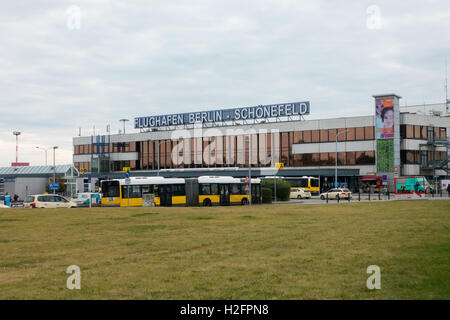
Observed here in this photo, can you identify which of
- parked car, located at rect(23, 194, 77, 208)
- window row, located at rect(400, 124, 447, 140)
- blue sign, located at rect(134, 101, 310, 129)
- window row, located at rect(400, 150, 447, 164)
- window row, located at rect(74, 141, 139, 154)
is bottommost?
parked car, located at rect(23, 194, 77, 208)

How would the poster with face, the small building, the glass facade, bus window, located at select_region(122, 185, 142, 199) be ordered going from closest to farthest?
1. bus window, located at select_region(122, 185, 142, 199)
2. the poster with face
3. the glass facade
4. the small building

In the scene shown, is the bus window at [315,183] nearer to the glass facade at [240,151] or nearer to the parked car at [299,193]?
the parked car at [299,193]

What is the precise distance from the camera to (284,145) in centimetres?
8706

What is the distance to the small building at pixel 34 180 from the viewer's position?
82213mm

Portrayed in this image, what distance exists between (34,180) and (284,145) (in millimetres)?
48593

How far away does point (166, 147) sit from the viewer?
320ft

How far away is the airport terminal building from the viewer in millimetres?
78000

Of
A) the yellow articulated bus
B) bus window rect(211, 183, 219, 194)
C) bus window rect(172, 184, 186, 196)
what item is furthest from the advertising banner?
bus window rect(172, 184, 186, 196)

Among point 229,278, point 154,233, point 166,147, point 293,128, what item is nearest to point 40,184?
point 166,147

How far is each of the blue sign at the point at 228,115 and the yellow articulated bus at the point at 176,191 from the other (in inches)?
1654

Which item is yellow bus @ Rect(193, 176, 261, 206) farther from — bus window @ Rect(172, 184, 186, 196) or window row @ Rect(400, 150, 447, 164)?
window row @ Rect(400, 150, 447, 164)

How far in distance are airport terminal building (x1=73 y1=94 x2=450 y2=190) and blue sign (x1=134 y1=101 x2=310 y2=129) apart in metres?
0.18
